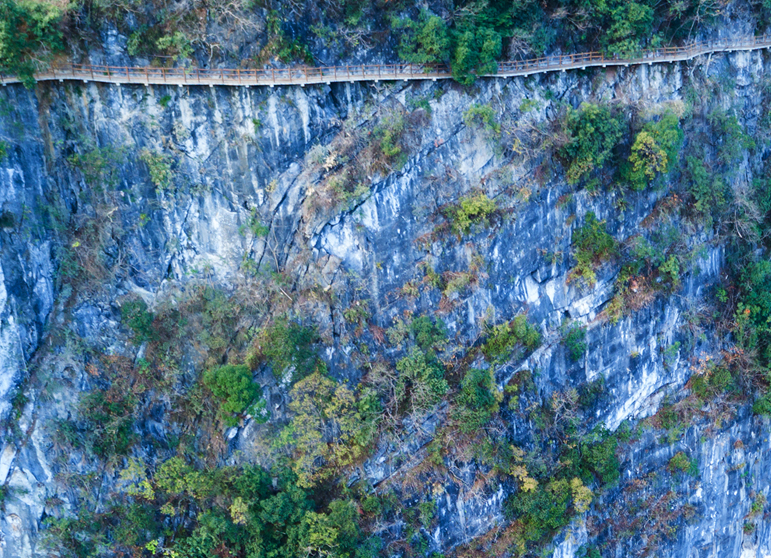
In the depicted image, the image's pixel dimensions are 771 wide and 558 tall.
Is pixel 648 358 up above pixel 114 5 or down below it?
below

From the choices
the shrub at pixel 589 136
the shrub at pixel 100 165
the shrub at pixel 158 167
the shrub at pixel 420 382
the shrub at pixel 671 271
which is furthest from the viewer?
the shrub at pixel 671 271

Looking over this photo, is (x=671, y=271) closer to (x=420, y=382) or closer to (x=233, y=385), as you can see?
(x=420, y=382)

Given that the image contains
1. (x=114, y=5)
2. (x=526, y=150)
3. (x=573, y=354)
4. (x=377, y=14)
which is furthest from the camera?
(x=573, y=354)

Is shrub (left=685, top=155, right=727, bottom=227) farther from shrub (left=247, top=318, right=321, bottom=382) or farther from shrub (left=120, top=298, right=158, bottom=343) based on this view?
shrub (left=120, top=298, right=158, bottom=343)

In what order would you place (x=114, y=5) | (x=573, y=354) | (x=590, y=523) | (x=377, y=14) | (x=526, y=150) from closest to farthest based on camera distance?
1. (x=114, y=5)
2. (x=377, y=14)
3. (x=526, y=150)
4. (x=573, y=354)
5. (x=590, y=523)

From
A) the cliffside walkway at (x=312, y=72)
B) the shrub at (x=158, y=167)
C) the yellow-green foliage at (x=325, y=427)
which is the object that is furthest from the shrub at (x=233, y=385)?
the cliffside walkway at (x=312, y=72)

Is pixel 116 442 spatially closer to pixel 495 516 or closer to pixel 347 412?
pixel 347 412

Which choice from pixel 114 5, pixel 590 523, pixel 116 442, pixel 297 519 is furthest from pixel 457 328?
pixel 114 5

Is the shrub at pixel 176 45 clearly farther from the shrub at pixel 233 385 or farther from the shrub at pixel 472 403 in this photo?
the shrub at pixel 472 403
